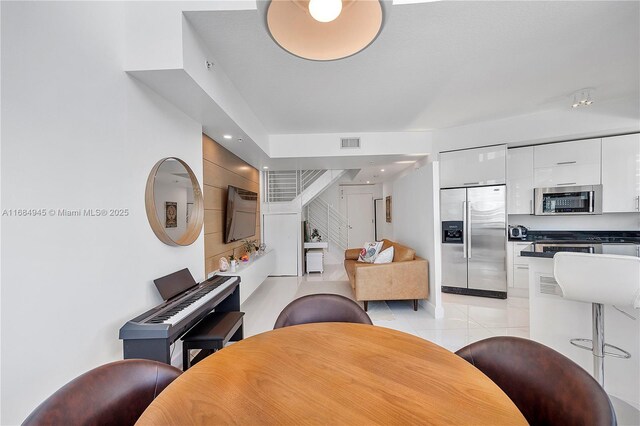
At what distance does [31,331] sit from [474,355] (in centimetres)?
203

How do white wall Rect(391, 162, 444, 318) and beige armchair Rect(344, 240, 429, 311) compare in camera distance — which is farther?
beige armchair Rect(344, 240, 429, 311)

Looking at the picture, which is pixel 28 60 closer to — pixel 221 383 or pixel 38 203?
pixel 38 203

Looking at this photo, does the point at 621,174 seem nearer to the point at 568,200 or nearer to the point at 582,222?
the point at 568,200

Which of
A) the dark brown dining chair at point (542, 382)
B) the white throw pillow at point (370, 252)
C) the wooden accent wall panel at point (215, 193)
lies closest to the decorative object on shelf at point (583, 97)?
the white throw pillow at point (370, 252)

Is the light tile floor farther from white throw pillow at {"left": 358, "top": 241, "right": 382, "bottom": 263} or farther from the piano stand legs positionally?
the piano stand legs

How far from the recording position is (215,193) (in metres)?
3.17

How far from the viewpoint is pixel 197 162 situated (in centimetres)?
255

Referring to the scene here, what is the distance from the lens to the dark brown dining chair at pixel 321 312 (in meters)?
1.49

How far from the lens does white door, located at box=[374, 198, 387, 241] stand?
7.68 m

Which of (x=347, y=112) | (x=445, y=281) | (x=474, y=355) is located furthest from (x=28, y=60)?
(x=445, y=281)

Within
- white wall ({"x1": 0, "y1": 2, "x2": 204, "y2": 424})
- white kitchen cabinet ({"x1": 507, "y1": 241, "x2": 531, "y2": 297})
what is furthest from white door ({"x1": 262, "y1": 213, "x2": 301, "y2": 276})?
white kitchen cabinet ({"x1": 507, "y1": 241, "x2": 531, "y2": 297})

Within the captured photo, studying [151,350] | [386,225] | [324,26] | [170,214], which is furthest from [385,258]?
[386,225]

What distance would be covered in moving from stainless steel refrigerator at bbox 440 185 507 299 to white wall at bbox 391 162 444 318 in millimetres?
618

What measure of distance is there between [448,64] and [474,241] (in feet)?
8.95
